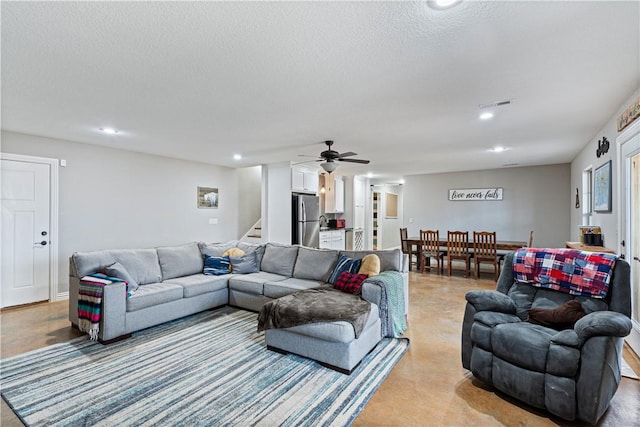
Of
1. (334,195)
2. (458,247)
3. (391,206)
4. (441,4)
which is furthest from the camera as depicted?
(391,206)

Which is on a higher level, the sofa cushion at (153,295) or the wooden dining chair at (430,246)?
the wooden dining chair at (430,246)

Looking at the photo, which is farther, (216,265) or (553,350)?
(216,265)

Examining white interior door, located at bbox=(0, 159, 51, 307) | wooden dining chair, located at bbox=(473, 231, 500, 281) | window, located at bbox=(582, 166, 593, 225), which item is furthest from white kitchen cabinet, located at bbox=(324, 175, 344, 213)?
white interior door, located at bbox=(0, 159, 51, 307)

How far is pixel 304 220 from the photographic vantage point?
6.77 metres

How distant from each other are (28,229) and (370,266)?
4.79 meters

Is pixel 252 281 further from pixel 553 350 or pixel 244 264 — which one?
pixel 553 350

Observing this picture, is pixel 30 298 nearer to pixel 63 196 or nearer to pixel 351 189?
pixel 63 196

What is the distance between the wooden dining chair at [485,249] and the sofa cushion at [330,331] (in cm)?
440

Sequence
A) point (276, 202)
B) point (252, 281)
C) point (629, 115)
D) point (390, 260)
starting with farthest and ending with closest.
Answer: point (276, 202) → point (252, 281) → point (390, 260) → point (629, 115)

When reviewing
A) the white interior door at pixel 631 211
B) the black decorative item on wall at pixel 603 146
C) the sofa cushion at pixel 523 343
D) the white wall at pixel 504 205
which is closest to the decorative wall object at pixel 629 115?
the white interior door at pixel 631 211

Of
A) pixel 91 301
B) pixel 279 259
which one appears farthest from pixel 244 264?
pixel 91 301

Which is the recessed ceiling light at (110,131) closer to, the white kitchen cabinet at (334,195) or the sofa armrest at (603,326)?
the white kitchen cabinet at (334,195)

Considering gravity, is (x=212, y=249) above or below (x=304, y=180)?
below

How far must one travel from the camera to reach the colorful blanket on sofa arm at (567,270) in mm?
2264
